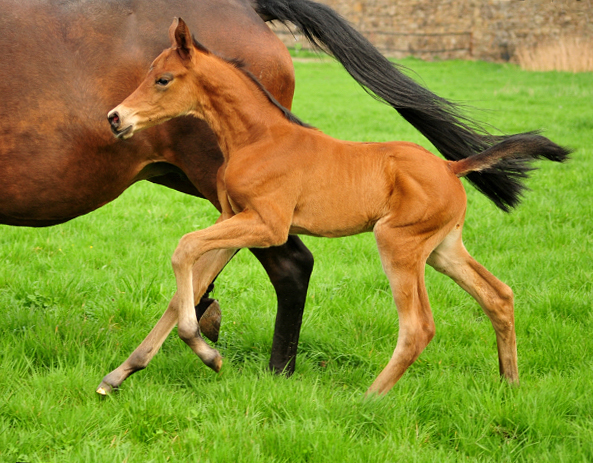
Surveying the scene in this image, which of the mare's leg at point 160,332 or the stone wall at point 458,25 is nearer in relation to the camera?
the mare's leg at point 160,332

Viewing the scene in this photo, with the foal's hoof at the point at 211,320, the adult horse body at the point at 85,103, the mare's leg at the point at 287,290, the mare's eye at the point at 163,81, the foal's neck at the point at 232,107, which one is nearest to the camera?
the mare's eye at the point at 163,81

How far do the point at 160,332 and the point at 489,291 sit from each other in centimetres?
171

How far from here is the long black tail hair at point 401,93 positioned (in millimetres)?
3719

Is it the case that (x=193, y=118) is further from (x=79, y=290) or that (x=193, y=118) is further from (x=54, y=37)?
(x=79, y=290)

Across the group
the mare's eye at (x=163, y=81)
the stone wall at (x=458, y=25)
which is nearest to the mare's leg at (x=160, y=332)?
the mare's eye at (x=163, y=81)

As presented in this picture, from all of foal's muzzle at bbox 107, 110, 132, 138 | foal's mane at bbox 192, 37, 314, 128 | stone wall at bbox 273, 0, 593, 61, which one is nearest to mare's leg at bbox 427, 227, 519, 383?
foal's mane at bbox 192, 37, 314, 128

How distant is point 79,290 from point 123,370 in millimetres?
1550

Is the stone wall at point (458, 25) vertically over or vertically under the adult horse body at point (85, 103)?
under

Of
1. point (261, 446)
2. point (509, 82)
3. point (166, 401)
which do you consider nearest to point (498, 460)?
point (261, 446)

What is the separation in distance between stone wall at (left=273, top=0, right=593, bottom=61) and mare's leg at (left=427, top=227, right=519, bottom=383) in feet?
66.1

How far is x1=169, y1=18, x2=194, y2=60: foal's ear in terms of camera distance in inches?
116

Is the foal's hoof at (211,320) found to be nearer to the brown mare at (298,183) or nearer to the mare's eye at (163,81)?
the brown mare at (298,183)

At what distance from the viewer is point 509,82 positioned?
1792 centimetres

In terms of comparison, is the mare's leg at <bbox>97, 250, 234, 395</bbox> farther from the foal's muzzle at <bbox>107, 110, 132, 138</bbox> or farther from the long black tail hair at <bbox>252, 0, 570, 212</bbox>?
the long black tail hair at <bbox>252, 0, 570, 212</bbox>
